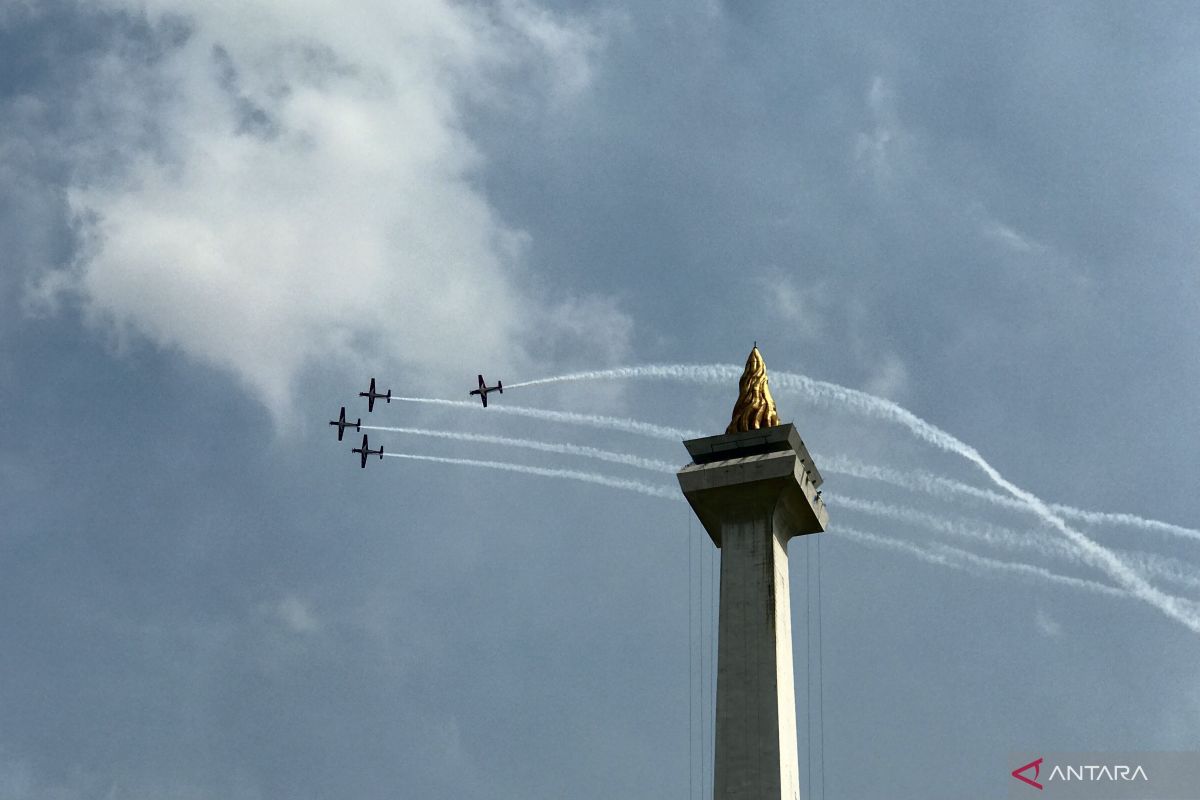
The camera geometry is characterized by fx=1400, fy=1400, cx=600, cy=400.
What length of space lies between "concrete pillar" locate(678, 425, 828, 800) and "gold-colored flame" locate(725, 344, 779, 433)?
2.36 metres

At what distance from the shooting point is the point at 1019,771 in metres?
65.3

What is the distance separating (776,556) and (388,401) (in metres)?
44.6

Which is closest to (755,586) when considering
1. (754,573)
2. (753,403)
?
(754,573)

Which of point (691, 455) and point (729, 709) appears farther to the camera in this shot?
point (691, 455)

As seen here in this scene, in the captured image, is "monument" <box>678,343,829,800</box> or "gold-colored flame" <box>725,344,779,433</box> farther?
"gold-colored flame" <box>725,344,779,433</box>

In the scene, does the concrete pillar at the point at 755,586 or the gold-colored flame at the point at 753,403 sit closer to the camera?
the concrete pillar at the point at 755,586

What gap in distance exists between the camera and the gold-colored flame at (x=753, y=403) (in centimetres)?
8275

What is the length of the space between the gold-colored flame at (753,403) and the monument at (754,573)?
8 centimetres

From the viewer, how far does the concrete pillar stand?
71.6 meters

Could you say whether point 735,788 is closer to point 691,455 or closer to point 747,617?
point 747,617

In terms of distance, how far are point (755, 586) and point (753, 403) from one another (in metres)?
12.7

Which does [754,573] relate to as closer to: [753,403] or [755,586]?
[755,586]

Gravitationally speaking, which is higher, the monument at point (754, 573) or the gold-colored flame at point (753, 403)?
the gold-colored flame at point (753, 403)

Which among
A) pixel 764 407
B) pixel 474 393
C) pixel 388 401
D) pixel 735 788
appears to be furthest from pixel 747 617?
pixel 388 401
